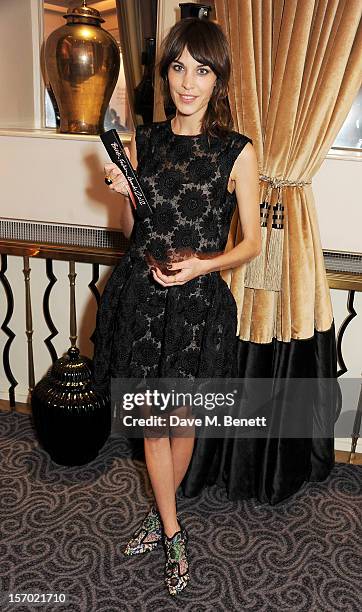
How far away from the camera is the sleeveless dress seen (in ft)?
5.50

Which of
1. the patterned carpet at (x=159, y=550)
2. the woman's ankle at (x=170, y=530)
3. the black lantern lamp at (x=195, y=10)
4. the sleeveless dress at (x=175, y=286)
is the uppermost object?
the black lantern lamp at (x=195, y=10)

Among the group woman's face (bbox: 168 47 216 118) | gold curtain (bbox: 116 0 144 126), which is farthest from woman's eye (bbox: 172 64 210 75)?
gold curtain (bbox: 116 0 144 126)

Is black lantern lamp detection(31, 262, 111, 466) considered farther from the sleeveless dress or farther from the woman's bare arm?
the woman's bare arm

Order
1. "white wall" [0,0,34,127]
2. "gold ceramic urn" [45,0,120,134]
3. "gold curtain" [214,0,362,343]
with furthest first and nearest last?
"white wall" [0,0,34,127]
"gold ceramic urn" [45,0,120,134]
"gold curtain" [214,0,362,343]

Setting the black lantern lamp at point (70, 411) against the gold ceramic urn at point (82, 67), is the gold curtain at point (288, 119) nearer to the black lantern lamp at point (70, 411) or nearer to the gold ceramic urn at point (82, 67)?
the gold ceramic urn at point (82, 67)

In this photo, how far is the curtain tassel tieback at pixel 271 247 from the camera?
2.01 metres

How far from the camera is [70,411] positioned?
2297 millimetres

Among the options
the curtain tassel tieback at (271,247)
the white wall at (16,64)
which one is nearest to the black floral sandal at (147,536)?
the curtain tassel tieback at (271,247)

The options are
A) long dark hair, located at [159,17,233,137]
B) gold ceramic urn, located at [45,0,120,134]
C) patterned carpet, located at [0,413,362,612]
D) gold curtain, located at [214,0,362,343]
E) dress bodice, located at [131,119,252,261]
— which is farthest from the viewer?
gold ceramic urn, located at [45,0,120,134]

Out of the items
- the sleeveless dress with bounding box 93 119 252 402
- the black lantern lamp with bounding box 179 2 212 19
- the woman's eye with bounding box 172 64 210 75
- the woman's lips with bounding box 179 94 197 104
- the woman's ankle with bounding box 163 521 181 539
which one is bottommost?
the woman's ankle with bounding box 163 521 181 539

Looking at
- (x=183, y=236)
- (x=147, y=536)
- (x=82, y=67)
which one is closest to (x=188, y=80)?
(x=183, y=236)

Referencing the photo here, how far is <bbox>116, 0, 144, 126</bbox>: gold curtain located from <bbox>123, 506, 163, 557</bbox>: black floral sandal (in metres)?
1.54

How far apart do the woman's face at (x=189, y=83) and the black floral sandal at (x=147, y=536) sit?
1.33 meters

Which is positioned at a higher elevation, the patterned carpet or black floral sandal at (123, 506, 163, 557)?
black floral sandal at (123, 506, 163, 557)
